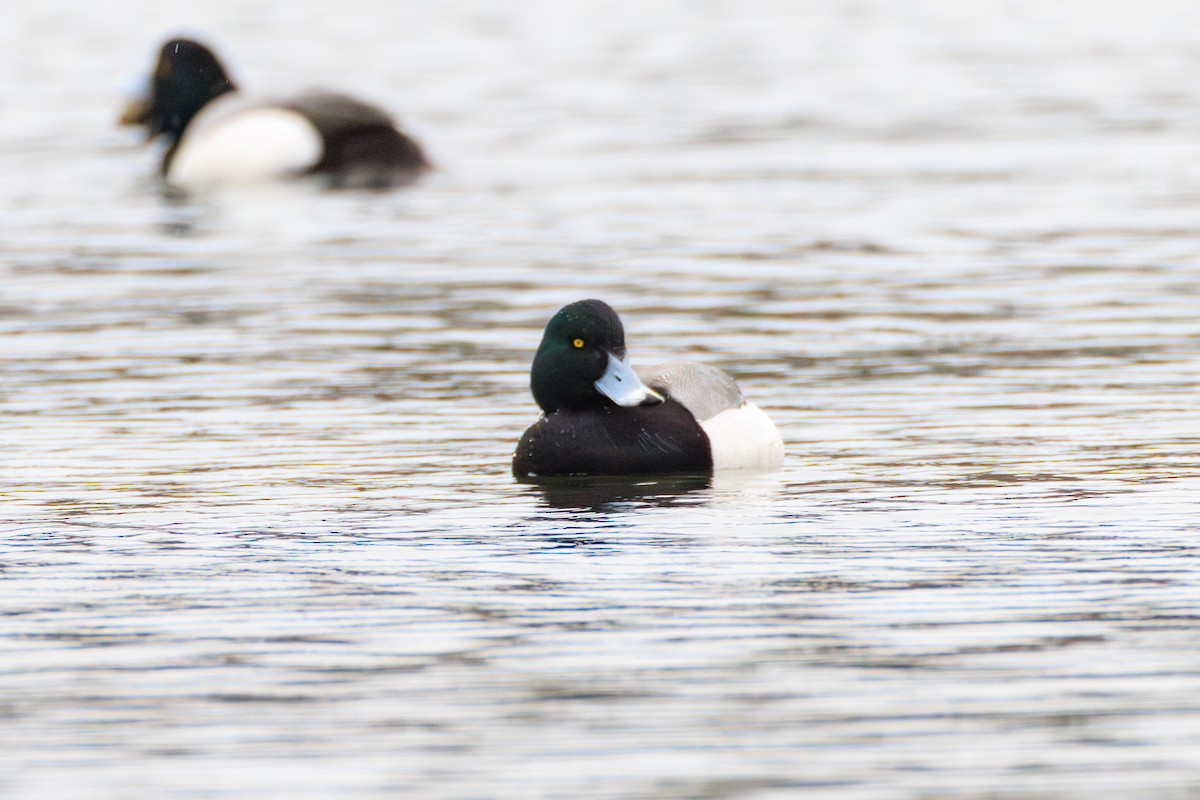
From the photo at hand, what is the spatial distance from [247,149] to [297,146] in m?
0.51

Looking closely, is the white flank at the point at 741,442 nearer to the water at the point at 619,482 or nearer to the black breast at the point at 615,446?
the black breast at the point at 615,446

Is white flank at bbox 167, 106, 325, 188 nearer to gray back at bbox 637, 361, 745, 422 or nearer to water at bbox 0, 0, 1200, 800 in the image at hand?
water at bbox 0, 0, 1200, 800

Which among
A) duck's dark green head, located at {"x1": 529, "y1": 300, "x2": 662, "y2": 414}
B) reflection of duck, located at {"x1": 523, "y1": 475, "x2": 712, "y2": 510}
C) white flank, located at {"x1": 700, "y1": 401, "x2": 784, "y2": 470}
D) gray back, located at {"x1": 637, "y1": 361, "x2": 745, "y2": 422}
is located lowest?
reflection of duck, located at {"x1": 523, "y1": 475, "x2": 712, "y2": 510}

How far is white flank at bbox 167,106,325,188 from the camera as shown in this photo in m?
22.9

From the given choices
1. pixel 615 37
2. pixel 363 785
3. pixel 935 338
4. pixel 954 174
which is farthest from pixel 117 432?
pixel 615 37

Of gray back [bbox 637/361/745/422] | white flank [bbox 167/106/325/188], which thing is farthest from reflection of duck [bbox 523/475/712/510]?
white flank [bbox 167/106/325/188]

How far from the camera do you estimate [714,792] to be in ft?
20.5

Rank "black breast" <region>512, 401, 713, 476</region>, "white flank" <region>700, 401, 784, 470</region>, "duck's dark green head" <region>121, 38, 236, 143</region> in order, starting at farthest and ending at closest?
Answer: 1. "duck's dark green head" <region>121, 38, 236, 143</region>
2. "white flank" <region>700, 401, 784, 470</region>
3. "black breast" <region>512, 401, 713, 476</region>

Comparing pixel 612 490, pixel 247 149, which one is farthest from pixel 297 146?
pixel 612 490

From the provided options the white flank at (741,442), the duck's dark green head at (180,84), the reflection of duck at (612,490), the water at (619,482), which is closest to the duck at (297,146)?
the duck's dark green head at (180,84)

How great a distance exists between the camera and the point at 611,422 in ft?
35.6

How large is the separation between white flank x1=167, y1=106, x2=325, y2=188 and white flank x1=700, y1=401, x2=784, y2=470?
494 inches

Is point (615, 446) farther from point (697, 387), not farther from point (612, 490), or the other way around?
point (697, 387)

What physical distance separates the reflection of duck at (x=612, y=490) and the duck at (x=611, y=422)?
0.04 m
